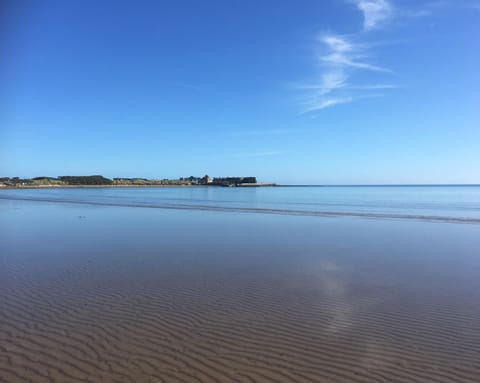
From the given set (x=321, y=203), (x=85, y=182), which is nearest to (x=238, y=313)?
(x=321, y=203)

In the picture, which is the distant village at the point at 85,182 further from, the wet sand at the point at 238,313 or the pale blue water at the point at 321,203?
the wet sand at the point at 238,313

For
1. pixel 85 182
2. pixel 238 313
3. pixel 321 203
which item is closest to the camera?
pixel 238 313

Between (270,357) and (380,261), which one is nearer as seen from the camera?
(270,357)

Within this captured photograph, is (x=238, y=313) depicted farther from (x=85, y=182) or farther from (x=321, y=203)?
(x=85, y=182)

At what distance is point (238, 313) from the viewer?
6500 millimetres

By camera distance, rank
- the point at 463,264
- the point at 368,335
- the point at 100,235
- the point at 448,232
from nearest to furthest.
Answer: the point at 368,335 → the point at 463,264 → the point at 100,235 → the point at 448,232

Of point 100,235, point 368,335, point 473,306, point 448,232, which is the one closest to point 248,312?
point 368,335

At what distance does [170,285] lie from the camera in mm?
8273

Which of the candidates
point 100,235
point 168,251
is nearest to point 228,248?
point 168,251

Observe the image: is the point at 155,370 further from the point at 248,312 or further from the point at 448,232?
the point at 448,232

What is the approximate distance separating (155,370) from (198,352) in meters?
0.71

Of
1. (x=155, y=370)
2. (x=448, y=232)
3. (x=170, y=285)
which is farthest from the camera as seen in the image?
(x=448, y=232)

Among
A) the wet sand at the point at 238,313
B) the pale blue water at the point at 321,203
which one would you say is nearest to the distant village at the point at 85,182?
the pale blue water at the point at 321,203

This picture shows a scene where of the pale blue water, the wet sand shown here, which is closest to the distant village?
the pale blue water
